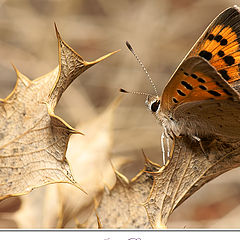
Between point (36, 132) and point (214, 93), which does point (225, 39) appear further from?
point (36, 132)

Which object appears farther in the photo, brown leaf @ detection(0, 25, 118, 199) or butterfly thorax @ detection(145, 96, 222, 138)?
butterfly thorax @ detection(145, 96, 222, 138)

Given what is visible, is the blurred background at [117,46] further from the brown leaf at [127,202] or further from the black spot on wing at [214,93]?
the black spot on wing at [214,93]

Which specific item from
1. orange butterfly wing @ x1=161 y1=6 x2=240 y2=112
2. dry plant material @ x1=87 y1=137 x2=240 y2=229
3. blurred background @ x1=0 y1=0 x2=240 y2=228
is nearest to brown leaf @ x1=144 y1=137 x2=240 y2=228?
dry plant material @ x1=87 y1=137 x2=240 y2=229

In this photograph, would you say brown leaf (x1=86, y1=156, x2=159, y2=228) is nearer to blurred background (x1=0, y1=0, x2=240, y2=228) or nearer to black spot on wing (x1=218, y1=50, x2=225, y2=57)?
black spot on wing (x1=218, y1=50, x2=225, y2=57)

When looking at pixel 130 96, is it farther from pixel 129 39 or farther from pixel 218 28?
pixel 218 28

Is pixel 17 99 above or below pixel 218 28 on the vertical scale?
below

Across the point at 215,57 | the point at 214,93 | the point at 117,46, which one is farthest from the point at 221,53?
the point at 117,46

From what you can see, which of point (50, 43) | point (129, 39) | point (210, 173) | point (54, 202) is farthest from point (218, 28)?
point (50, 43)

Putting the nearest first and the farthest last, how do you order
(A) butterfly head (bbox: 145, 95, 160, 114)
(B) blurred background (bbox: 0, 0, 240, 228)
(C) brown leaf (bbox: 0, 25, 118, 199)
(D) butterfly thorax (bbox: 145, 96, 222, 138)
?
(C) brown leaf (bbox: 0, 25, 118, 199), (D) butterfly thorax (bbox: 145, 96, 222, 138), (A) butterfly head (bbox: 145, 95, 160, 114), (B) blurred background (bbox: 0, 0, 240, 228)
